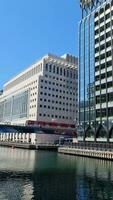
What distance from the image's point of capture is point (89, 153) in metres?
126

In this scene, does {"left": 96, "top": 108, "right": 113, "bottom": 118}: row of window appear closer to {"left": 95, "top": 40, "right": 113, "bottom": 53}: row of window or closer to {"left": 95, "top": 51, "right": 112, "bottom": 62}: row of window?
{"left": 95, "top": 51, "right": 112, "bottom": 62}: row of window

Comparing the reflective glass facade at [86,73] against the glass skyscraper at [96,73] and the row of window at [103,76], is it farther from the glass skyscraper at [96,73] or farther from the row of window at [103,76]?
the row of window at [103,76]

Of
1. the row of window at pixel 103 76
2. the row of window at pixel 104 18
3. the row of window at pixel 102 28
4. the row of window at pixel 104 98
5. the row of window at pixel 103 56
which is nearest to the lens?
the row of window at pixel 104 98

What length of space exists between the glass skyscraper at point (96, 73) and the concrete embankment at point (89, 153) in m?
13.5

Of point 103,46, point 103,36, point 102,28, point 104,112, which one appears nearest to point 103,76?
point 103,46

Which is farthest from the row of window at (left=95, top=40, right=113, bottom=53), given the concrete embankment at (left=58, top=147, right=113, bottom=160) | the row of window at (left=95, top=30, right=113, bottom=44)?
the concrete embankment at (left=58, top=147, right=113, bottom=160)

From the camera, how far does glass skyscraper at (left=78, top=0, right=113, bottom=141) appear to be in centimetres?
14625

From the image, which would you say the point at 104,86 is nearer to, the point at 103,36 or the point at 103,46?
the point at 103,46

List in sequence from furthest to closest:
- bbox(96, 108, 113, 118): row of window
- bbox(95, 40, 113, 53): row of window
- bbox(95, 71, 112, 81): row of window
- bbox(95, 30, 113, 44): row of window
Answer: bbox(95, 30, 113, 44): row of window
bbox(95, 40, 113, 53): row of window
bbox(95, 71, 112, 81): row of window
bbox(96, 108, 113, 118): row of window

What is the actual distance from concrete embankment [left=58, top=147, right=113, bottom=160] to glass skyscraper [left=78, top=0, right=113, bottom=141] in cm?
1346

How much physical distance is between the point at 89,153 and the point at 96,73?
46.0 m

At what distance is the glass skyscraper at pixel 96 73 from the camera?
480ft

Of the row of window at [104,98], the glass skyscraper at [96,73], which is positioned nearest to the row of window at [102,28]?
the glass skyscraper at [96,73]

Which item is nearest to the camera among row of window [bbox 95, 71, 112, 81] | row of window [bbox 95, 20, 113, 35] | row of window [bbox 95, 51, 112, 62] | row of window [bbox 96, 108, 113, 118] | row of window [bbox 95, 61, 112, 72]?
row of window [bbox 96, 108, 113, 118]
